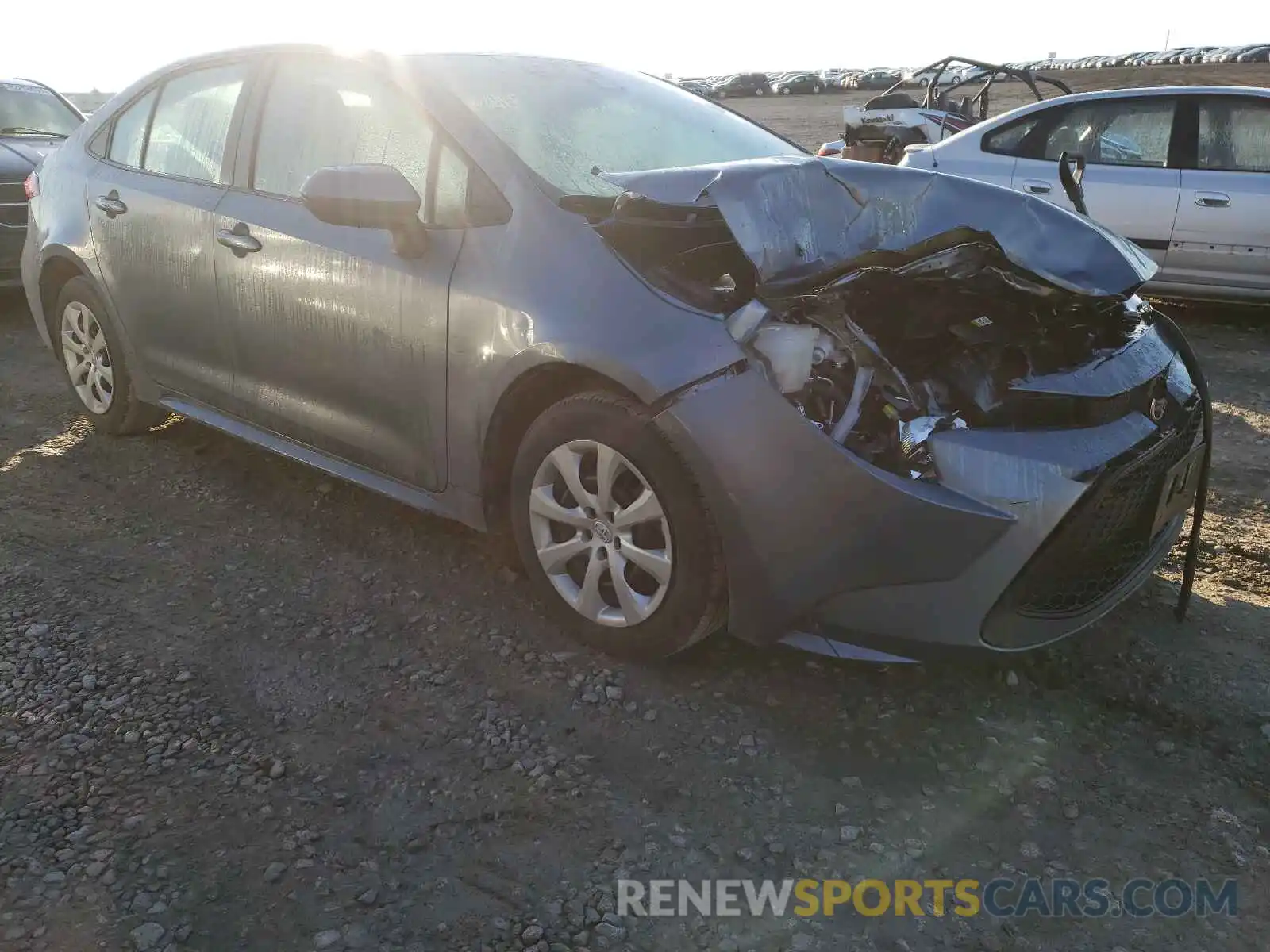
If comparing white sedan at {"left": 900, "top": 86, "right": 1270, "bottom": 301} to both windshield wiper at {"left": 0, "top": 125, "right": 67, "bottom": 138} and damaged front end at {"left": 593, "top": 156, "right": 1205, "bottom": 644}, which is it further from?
windshield wiper at {"left": 0, "top": 125, "right": 67, "bottom": 138}

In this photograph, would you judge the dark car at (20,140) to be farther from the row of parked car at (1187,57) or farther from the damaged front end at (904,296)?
the row of parked car at (1187,57)

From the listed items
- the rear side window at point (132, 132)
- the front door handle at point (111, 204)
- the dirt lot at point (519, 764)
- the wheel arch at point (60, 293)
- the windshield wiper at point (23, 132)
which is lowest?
the dirt lot at point (519, 764)

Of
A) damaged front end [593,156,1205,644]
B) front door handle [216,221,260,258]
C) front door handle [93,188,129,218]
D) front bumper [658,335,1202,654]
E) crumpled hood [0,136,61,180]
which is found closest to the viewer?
front bumper [658,335,1202,654]

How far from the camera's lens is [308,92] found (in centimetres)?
349

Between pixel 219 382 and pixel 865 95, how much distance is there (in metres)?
31.6

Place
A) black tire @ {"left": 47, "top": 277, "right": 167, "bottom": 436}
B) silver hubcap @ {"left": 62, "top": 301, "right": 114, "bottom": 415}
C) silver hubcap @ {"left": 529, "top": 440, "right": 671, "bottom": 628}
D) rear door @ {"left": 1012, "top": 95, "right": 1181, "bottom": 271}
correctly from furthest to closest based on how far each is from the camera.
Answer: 1. rear door @ {"left": 1012, "top": 95, "right": 1181, "bottom": 271}
2. silver hubcap @ {"left": 62, "top": 301, "right": 114, "bottom": 415}
3. black tire @ {"left": 47, "top": 277, "right": 167, "bottom": 436}
4. silver hubcap @ {"left": 529, "top": 440, "right": 671, "bottom": 628}

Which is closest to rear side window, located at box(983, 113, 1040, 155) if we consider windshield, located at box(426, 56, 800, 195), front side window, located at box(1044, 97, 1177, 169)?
front side window, located at box(1044, 97, 1177, 169)

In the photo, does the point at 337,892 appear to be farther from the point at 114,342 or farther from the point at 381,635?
the point at 114,342

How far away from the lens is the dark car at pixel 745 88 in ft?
120

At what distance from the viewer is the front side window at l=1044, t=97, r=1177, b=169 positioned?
6867mm

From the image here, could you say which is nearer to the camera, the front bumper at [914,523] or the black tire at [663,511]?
the front bumper at [914,523]

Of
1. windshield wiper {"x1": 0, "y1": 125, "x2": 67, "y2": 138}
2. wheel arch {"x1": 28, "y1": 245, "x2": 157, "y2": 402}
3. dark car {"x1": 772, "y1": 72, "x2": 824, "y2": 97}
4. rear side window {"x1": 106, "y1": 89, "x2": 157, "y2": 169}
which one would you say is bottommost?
wheel arch {"x1": 28, "y1": 245, "x2": 157, "y2": 402}

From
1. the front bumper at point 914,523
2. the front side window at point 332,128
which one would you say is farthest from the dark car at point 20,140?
the front bumper at point 914,523

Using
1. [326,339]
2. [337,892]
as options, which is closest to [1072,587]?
[337,892]
